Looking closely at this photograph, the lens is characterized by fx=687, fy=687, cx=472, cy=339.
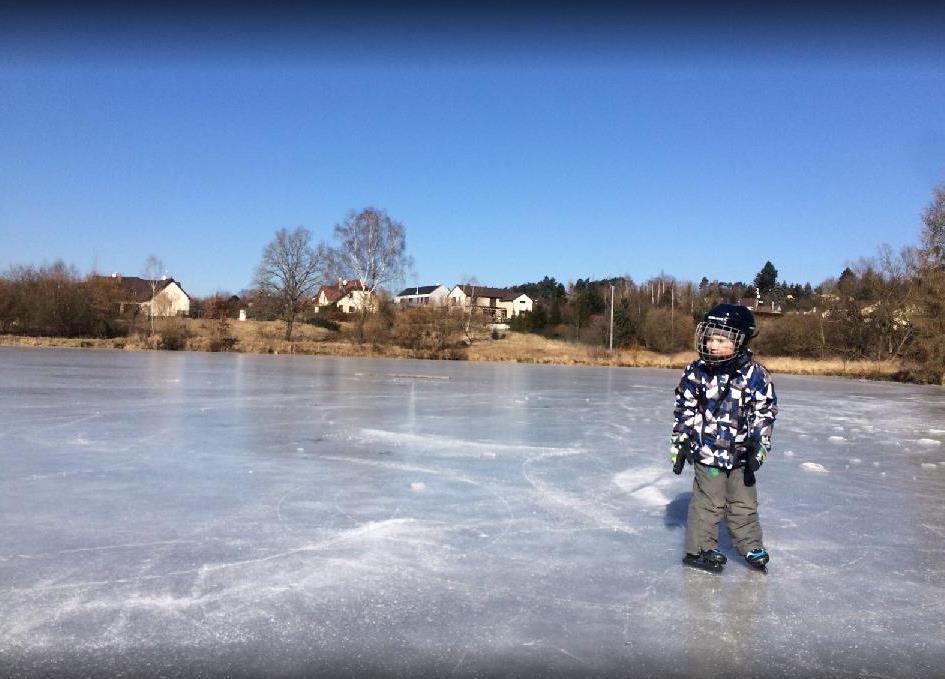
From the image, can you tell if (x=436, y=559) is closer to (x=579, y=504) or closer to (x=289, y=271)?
(x=579, y=504)

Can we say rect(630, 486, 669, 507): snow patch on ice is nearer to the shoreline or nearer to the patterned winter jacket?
the patterned winter jacket

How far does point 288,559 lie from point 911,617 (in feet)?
9.56

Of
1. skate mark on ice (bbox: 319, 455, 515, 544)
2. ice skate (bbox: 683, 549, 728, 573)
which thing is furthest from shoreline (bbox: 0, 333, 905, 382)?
ice skate (bbox: 683, 549, 728, 573)

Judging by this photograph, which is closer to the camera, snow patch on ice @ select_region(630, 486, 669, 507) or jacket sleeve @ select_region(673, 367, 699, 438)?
jacket sleeve @ select_region(673, 367, 699, 438)

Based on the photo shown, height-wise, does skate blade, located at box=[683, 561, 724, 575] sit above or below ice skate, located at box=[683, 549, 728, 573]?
below

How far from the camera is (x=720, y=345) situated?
3.51 m

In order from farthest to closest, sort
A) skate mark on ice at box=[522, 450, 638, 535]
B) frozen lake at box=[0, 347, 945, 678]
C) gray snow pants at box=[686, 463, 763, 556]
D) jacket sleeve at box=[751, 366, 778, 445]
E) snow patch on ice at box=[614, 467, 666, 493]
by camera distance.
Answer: snow patch on ice at box=[614, 467, 666, 493]
skate mark on ice at box=[522, 450, 638, 535]
gray snow pants at box=[686, 463, 763, 556]
jacket sleeve at box=[751, 366, 778, 445]
frozen lake at box=[0, 347, 945, 678]

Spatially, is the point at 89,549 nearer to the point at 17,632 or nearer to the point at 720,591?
the point at 17,632

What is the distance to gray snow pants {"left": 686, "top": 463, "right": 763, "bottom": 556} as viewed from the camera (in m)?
3.60

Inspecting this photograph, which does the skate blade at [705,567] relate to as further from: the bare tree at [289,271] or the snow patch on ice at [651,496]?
the bare tree at [289,271]

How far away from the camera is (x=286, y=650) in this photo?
2.53 meters

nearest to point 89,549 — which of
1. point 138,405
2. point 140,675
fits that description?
point 140,675

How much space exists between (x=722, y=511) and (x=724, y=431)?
0.45 m

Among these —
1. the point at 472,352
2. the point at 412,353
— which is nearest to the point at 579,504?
the point at 412,353
